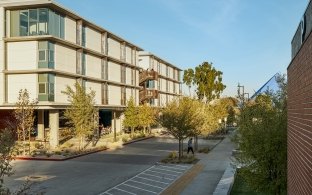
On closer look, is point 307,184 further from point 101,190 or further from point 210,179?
point 210,179

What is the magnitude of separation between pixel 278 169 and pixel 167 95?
260 ft

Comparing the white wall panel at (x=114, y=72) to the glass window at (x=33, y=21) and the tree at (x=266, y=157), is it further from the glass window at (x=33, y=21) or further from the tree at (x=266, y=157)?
the tree at (x=266, y=157)

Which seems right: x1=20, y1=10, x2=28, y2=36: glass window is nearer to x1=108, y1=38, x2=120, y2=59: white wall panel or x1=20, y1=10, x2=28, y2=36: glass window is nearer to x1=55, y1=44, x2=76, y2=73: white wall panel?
x1=55, y1=44, x2=76, y2=73: white wall panel

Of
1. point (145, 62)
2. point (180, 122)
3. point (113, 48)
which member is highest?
point (145, 62)

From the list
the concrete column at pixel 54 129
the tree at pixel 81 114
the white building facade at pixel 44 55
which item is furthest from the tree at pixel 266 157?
the concrete column at pixel 54 129

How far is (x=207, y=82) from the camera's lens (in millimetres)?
71375

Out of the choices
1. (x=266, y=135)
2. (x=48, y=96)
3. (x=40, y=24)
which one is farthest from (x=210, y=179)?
(x=40, y=24)

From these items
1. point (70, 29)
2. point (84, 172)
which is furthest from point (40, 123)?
point (84, 172)

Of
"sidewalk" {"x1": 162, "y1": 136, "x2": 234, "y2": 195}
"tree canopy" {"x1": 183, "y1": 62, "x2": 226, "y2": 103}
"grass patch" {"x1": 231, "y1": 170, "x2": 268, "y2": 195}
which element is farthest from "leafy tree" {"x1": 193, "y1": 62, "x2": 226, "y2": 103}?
"grass patch" {"x1": 231, "y1": 170, "x2": 268, "y2": 195}

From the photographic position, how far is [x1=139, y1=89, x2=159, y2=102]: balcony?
245 feet

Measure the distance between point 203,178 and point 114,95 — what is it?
3710cm

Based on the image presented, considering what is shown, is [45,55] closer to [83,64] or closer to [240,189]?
[83,64]

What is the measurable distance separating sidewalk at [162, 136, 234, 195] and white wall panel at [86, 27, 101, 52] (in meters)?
22.0

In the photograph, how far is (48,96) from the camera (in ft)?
132
